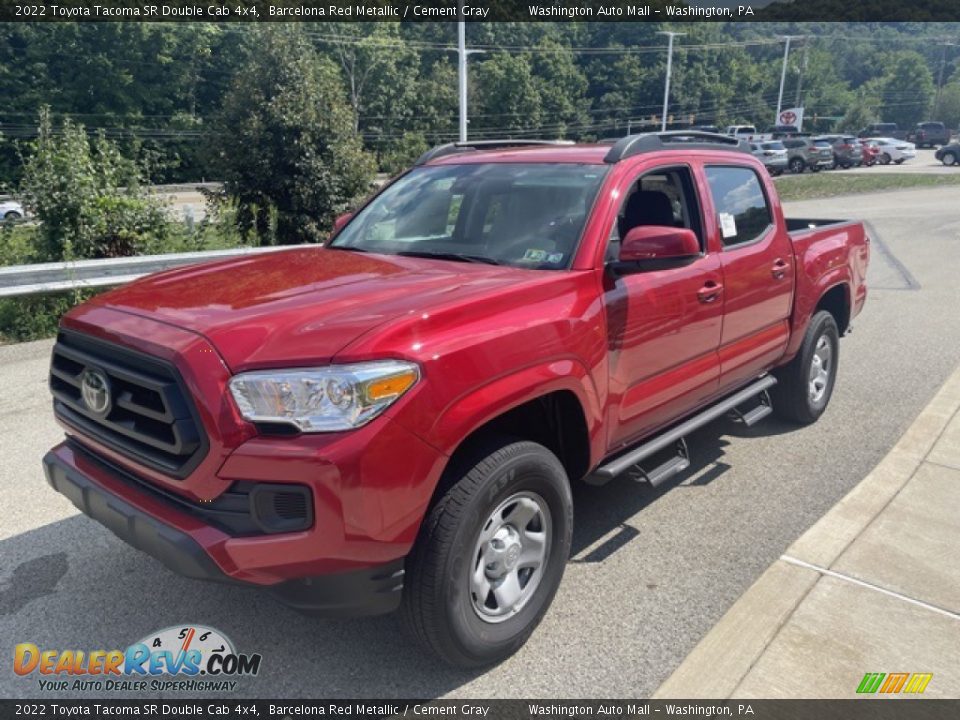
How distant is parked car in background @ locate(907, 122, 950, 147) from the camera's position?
200ft

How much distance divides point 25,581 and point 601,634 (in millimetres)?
2657

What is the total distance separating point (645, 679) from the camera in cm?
278

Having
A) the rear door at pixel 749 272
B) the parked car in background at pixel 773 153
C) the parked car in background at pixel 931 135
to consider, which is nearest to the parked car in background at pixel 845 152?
the parked car in background at pixel 773 153

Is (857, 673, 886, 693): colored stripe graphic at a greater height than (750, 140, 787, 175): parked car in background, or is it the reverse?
(750, 140, 787, 175): parked car in background

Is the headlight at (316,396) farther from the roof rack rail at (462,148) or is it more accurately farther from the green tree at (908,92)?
the green tree at (908,92)

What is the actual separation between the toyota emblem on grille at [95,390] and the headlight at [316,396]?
69 cm

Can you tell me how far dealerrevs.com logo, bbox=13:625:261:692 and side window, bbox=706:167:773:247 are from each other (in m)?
3.37

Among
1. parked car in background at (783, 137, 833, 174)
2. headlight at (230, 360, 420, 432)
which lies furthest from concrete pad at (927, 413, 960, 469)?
parked car in background at (783, 137, 833, 174)

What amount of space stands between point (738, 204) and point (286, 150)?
10180 millimetres

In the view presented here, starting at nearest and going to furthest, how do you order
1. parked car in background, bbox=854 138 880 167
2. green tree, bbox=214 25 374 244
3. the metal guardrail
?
the metal guardrail → green tree, bbox=214 25 374 244 → parked car in background, bbox=854 138 880 167

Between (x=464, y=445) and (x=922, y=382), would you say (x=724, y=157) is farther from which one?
(x=922, y=382)

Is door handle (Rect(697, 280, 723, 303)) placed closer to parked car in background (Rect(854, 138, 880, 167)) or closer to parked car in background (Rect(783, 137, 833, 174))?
parked car in background (Rect(783, 137, 833, 174))

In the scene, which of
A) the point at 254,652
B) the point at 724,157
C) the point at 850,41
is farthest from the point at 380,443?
the point at 850,41

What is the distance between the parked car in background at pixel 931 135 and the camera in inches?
2403
